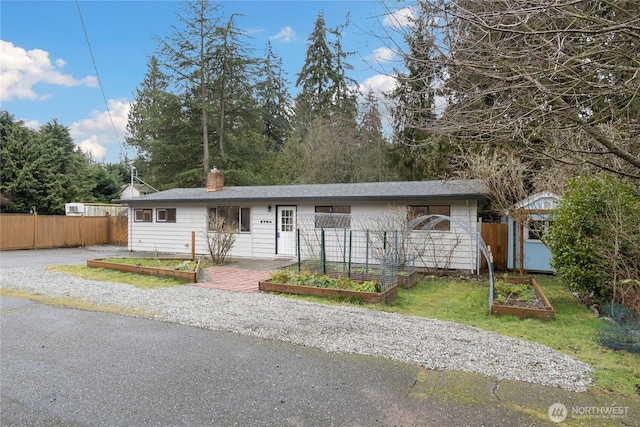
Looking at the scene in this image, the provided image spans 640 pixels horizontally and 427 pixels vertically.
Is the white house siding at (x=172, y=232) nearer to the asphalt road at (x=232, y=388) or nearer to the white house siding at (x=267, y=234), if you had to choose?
the white house siding at (x=267, y=234)

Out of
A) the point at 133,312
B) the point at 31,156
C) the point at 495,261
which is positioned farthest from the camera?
the point at 31,156

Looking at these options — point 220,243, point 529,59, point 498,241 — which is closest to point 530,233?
point 498,241

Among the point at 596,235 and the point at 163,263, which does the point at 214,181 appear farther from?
the point at 596,235

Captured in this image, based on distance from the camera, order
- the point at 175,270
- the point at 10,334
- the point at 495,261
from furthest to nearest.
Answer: the point at 495,261
the point at 175,270
the point at 10,334

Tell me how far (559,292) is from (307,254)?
5746mm

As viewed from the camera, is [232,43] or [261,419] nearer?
[261,419]

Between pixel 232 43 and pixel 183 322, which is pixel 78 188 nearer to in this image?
pixel 232 43

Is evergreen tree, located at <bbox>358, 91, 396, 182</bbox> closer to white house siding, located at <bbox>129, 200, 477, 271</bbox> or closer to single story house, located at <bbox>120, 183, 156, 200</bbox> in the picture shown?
white house siding, located at <bbox>129, 200, 477, 271</bbox>

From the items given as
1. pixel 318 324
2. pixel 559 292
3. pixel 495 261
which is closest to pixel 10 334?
pixel 318 324

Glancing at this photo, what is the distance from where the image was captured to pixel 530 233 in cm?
1032

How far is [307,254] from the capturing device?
9656mm

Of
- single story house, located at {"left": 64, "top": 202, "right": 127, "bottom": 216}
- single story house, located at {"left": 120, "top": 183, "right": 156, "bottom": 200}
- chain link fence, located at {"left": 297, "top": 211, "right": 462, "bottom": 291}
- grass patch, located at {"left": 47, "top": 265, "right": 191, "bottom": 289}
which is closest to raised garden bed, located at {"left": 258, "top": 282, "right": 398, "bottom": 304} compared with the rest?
chain link fence, located at {"left": 297, "top": 211, "right": 462, "bottom": 291}

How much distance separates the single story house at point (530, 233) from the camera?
9.04 metres

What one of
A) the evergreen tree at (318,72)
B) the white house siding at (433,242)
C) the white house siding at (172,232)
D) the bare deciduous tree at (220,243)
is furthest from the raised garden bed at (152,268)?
the evergreen tree at (318,72)
